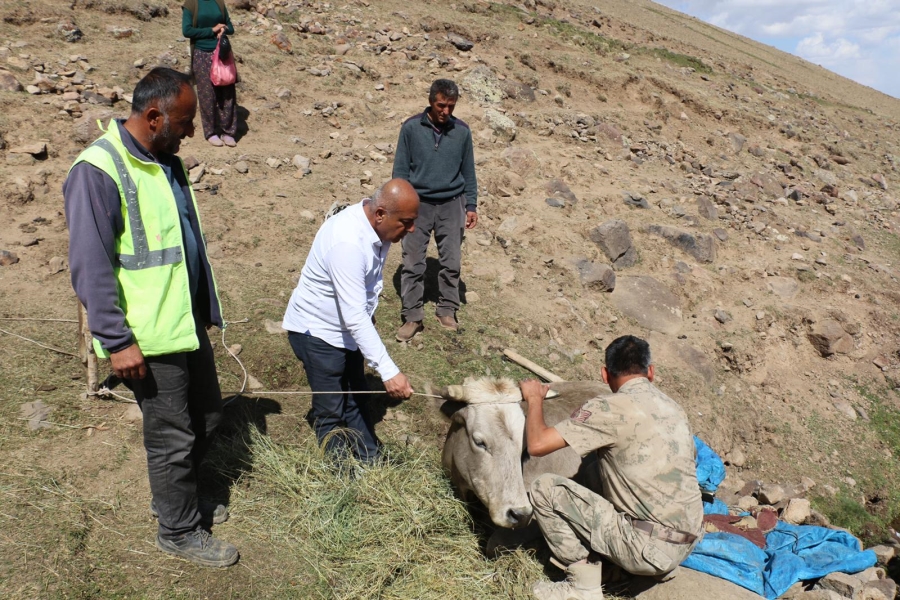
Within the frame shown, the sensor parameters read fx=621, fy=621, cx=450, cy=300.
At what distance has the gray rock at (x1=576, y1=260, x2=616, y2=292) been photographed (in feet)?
27.1

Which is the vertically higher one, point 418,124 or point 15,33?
point 418,124

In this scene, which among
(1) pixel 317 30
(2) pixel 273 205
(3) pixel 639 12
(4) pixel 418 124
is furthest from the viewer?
(3) pixel 639 12

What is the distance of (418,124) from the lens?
605 cm

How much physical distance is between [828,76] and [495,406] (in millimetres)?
34336

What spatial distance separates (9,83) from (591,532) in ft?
31.3

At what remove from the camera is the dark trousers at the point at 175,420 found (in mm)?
3090

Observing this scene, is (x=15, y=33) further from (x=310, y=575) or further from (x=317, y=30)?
(x=310, y=575)

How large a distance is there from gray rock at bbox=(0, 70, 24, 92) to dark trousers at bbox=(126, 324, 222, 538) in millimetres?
7482

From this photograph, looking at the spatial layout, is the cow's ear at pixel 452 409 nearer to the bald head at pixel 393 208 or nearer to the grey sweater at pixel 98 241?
the bald head at pixel 393 208

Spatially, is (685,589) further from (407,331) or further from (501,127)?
(501,127)

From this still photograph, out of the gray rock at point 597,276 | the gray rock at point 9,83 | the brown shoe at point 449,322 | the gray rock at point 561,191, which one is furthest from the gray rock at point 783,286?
the gray rock at point 9,83

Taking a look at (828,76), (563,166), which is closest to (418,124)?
(563,166)

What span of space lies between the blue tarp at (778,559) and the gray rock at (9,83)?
9950mm

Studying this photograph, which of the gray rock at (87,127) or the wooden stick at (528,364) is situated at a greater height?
the gray rock at (87,127)
